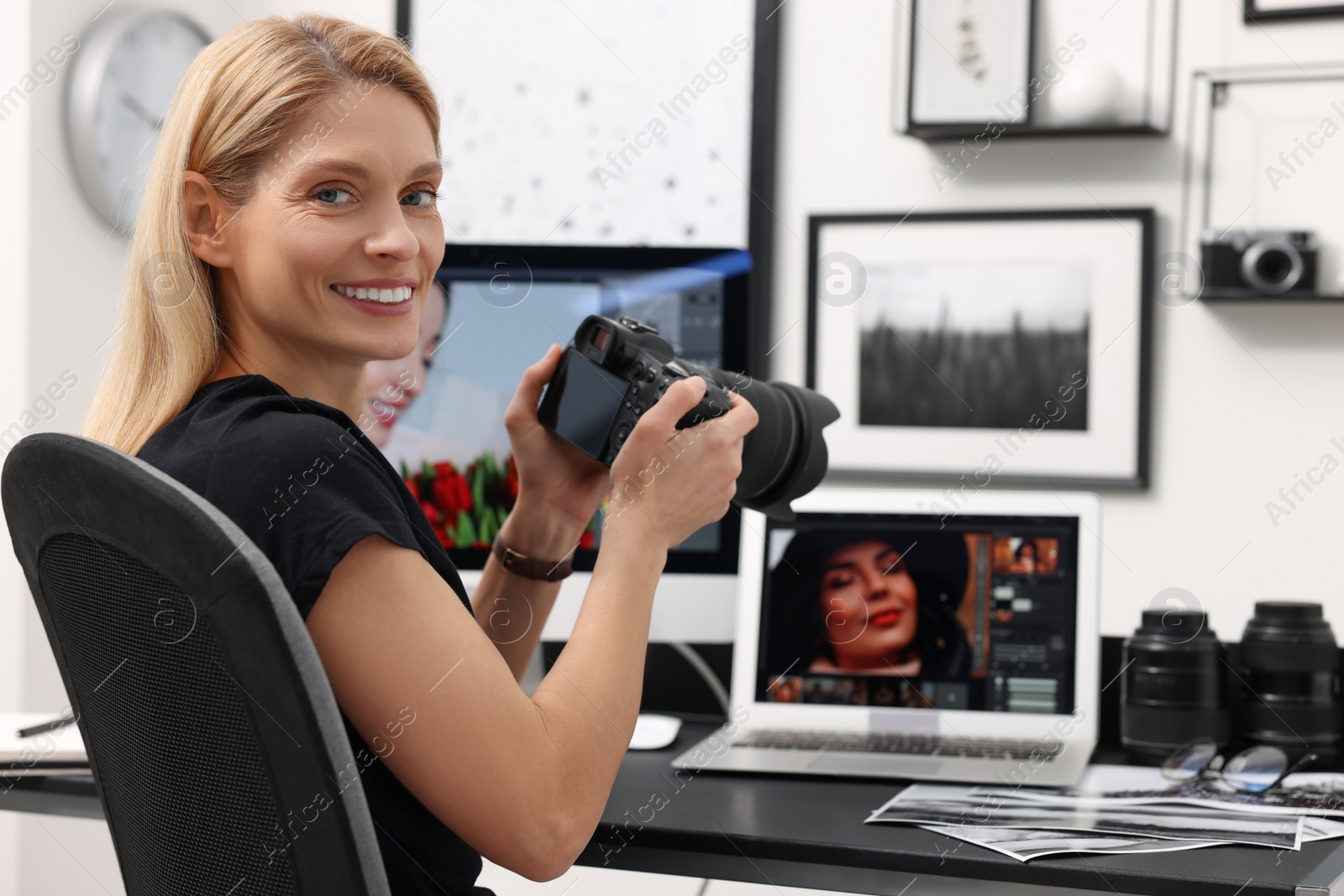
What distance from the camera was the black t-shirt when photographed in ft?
2.25

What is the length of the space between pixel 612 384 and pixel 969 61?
1.22 metres

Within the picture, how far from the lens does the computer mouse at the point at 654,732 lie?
4.17 ft

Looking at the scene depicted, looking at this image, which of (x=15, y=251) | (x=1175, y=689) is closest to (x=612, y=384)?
(x=1175, y=689)

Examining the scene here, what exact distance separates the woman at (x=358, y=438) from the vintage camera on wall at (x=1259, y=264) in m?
1.16

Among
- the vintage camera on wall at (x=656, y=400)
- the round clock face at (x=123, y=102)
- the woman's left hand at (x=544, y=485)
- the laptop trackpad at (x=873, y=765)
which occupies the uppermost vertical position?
the round clock face at (x=123, y=102)

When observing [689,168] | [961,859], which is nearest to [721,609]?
[961,859]

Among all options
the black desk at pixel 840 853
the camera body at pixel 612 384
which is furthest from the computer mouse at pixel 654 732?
the camera body at pixel 612 384

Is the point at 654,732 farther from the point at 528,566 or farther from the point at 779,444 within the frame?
the point at 779,444

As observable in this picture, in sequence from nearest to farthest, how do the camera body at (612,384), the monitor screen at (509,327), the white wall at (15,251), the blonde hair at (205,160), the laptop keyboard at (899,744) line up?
the blonde hair at (205,160)
the camera body at (612,384)
the laptop keyboard at (899,744)
the monitor screen at (509,327)
the white wall at (15,251)

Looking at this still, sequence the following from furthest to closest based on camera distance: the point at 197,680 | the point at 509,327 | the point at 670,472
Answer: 1. the point at 509,327
2. the point at 670,472
3. the point at 197,680

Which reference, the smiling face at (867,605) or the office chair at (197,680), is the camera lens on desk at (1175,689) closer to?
the smiling face at (867,605)

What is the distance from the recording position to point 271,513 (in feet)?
2.27

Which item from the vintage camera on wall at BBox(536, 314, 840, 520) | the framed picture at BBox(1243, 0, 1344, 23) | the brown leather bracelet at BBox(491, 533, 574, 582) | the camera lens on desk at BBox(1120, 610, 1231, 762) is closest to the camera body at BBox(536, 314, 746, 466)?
the vintage camera on wall at BBox(536, 314, 840, 520)

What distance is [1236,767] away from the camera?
1.09m
